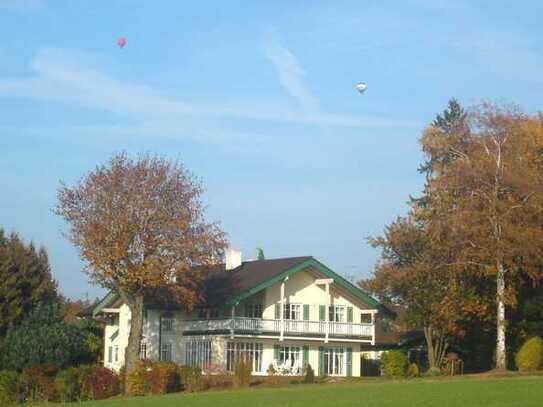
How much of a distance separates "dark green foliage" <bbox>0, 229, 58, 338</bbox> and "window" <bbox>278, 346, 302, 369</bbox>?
525 inches

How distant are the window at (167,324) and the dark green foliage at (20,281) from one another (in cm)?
681

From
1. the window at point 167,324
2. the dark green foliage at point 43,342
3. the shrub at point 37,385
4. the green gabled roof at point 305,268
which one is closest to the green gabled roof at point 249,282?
the green gabled roof at point 305,268

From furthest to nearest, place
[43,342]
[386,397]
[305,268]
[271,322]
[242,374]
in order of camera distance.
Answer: [305,268]
[271,322]
[43,342]
[242,374]
[386,397]

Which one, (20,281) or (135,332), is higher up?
(20,281)

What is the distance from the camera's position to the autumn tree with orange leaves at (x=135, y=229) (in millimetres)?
46125

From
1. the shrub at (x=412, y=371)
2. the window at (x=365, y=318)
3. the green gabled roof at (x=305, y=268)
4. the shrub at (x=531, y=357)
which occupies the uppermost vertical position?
the green gabled roof at (x=305, y=268)

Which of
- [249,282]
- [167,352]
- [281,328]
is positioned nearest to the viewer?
[281,328]

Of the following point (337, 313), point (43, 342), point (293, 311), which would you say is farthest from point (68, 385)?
point (337, 313)

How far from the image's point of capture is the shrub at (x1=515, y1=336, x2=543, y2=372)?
45.6 m

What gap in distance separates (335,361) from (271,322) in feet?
19.1

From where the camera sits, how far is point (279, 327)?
181 ft

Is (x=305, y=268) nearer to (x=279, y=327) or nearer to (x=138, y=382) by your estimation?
(x=279, y=327)

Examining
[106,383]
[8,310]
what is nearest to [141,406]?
[106,383]

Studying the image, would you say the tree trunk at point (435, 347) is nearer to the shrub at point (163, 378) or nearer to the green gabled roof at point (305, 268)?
the green gabled roof at point (305, 268)
